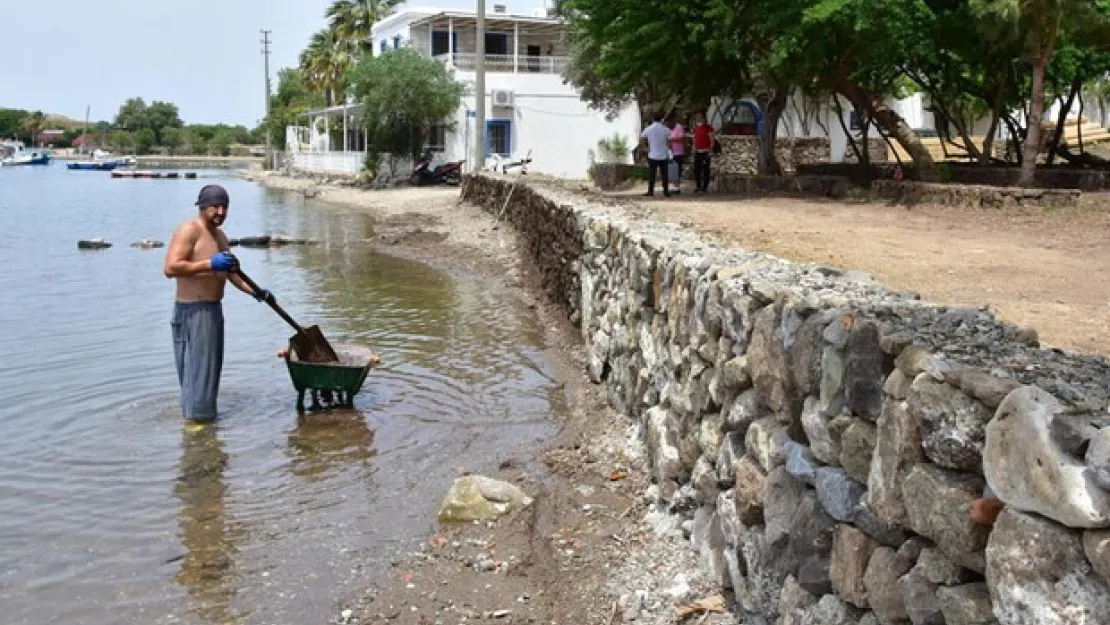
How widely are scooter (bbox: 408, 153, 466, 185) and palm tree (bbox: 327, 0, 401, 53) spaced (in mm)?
23230

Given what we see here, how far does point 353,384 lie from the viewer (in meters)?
10.2

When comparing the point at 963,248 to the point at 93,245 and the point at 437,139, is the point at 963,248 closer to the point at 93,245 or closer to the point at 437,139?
the point at 93,245

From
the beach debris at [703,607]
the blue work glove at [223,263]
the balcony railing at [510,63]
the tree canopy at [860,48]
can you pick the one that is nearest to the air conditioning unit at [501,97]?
the balcony railing at [510,63]

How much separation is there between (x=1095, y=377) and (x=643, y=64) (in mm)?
17144

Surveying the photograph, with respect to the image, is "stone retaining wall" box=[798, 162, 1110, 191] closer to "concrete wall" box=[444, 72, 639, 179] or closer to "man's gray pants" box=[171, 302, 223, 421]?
"man's gray pants" box=[171, 302, 223, 421]

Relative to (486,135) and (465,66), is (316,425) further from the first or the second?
(465,66)

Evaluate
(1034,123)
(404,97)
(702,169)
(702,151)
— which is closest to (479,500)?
(1034,123)

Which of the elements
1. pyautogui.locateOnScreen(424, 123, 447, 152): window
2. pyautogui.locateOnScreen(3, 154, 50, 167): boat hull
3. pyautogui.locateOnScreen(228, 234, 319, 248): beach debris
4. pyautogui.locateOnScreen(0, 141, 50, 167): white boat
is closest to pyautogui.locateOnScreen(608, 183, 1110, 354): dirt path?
pyautogui.locateOnScreen(228, 234, 319, 248): beach debris

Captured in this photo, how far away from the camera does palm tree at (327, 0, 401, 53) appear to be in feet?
216

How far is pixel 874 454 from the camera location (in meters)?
3.56

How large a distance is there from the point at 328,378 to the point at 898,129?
1334 centimetres

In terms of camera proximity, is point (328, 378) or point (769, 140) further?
point (769, 140)

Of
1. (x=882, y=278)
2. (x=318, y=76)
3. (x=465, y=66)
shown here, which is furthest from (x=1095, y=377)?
(x=318, y=76)

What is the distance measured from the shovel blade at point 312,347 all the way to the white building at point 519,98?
Result: 29.7 m
